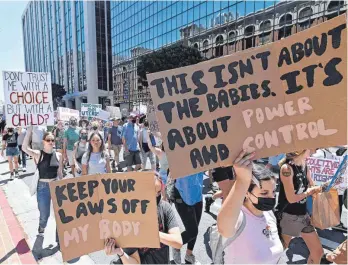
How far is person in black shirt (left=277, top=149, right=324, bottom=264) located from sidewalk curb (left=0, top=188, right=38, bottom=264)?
120 inches

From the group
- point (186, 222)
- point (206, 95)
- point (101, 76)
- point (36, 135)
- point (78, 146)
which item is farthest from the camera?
point (101, 76)

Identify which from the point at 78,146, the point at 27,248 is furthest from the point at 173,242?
the point at 78,146

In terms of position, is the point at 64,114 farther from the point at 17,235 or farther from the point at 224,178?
the point at 224,178

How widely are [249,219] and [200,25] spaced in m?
31.3

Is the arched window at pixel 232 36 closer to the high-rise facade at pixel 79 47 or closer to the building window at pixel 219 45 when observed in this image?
the building window at pixel 219 45

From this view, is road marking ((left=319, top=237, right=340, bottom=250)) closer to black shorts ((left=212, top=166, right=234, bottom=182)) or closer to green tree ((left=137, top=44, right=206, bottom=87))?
black shorts ((left=212, top=166, right=234, bottom=182))

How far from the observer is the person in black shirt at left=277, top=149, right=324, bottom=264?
2695mm

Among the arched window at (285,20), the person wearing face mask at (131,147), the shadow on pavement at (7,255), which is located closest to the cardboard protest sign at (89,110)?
the person wearing face mask at (131,147)

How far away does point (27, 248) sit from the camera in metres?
3.83

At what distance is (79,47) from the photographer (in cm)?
5303

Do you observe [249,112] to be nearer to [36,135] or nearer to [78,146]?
[36,135]

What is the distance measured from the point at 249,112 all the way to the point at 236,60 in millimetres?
345

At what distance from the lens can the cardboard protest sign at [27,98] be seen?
15.5ft

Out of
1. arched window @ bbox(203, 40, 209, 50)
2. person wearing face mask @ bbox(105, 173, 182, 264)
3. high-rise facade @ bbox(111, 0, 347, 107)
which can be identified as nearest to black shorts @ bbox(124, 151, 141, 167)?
person wearing face mask @ bbox(105, 173, 182, 264)
